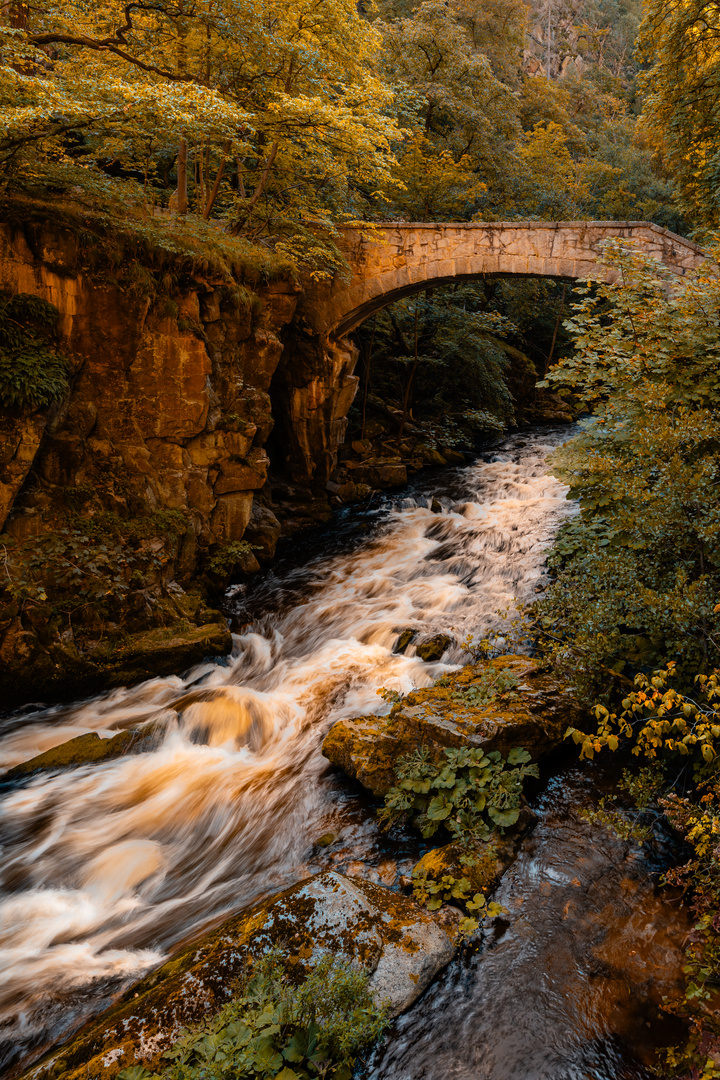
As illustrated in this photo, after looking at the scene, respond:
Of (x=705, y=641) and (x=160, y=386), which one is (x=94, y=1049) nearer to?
(x=705, y=641)

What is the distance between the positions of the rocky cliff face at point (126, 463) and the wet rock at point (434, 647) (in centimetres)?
239

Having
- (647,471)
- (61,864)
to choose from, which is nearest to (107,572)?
(61,864)

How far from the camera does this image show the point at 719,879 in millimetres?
2943

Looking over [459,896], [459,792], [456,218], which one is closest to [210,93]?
[459,792]

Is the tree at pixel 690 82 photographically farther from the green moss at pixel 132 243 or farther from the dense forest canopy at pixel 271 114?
the green moss at pixel 132 243

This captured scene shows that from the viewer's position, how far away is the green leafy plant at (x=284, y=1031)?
2254 millimetres

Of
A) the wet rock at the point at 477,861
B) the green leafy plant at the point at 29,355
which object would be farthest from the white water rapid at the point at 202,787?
the green leafy plant at the point at 29,355

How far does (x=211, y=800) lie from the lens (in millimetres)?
4738

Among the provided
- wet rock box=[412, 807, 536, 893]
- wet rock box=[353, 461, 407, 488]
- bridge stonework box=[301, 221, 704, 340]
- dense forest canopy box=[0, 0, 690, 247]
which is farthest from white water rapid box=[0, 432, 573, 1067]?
dense forest canopy box=[0, 0, 690, 247]

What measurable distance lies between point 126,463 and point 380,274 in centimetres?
638

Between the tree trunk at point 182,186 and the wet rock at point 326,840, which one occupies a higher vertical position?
the tree trunk at point 182,186

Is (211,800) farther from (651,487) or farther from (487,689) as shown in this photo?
(651,487)

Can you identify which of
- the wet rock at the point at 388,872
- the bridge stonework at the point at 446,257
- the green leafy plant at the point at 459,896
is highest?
the bridge stonework at the point at 446,257

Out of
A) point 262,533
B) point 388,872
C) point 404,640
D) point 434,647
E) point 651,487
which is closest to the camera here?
point 388,872
